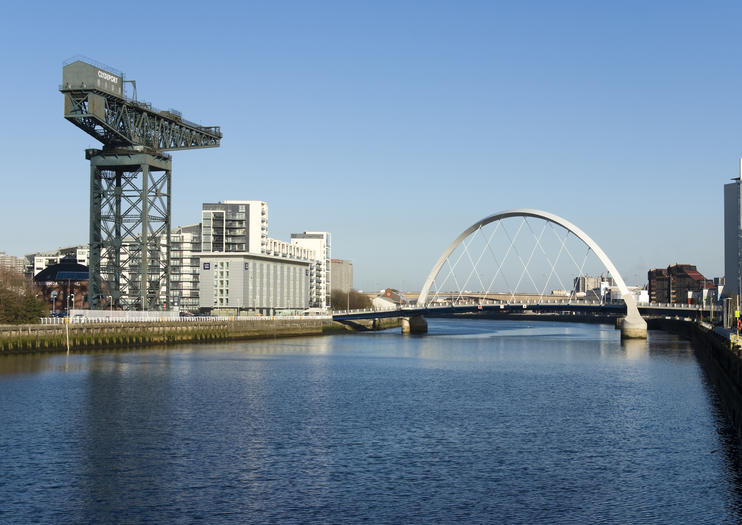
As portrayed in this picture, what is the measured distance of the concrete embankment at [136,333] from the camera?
243 ft

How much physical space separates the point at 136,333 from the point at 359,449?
62.7 meters

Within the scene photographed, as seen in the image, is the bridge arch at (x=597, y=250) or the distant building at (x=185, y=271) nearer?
the bridge arch at (x=597, y=250)

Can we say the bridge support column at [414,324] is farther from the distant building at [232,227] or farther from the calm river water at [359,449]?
the calm river water at [359,449]

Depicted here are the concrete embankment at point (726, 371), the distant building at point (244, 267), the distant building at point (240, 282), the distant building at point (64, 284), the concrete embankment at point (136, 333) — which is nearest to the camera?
the concrete embankment at point (726, 371)

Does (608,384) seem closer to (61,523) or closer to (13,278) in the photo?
(61,523)

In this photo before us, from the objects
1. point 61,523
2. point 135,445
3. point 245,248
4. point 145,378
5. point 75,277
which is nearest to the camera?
point 61,523

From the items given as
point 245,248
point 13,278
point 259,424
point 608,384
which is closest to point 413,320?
point 245,248

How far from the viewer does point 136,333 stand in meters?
88.9

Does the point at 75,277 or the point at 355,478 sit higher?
the point at 75,277

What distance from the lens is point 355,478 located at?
27109 mm

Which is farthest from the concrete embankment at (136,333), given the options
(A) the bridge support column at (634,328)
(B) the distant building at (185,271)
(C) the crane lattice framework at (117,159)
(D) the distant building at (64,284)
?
(A) the bridge support column at (634,328)

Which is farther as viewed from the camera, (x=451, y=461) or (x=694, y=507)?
(x=451, y=461)

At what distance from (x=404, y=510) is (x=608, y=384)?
34.9 meters

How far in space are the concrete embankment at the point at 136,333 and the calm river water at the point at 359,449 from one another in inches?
612
